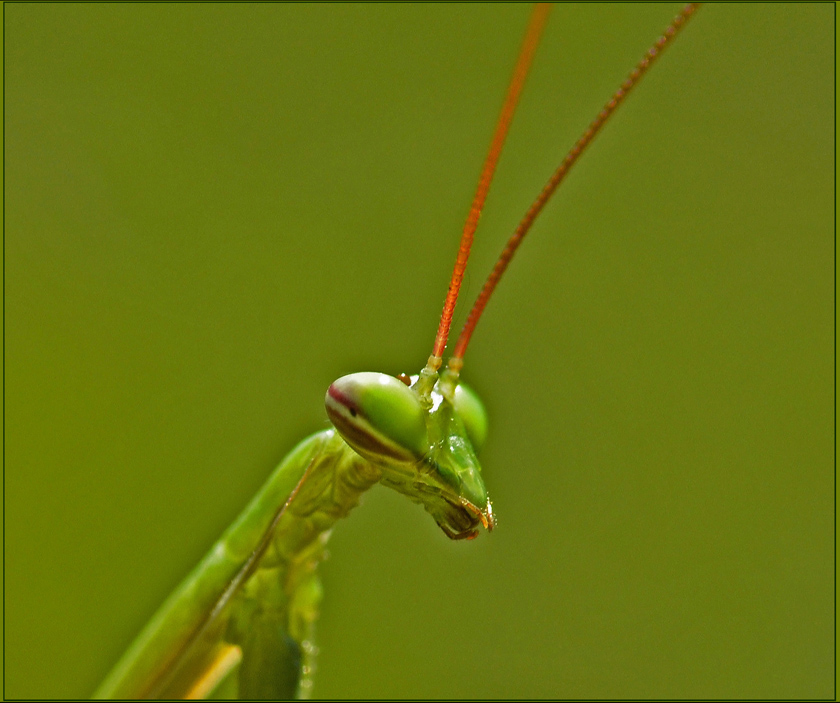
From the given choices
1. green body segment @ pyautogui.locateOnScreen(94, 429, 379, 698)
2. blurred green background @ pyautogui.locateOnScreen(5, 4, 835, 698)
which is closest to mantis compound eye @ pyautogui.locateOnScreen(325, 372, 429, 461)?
green body segment @ pyautogui.locateOnScreen(94, 429, 379, 698)

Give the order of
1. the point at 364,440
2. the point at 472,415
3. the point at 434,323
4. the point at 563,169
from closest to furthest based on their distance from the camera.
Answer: the point at 563,169 < the point at 364,440 < the point at 472,415 < the point at 434,323

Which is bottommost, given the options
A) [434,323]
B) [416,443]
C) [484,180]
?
[416,443]

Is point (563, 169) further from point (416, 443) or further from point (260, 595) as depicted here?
point (260, 595)

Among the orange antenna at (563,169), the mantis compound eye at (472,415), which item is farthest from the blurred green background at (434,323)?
the orange antenna at (563,169)

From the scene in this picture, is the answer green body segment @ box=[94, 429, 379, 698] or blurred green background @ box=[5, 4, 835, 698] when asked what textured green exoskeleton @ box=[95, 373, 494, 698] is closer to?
Answer: green body segment @ box=[94, 429, 379, 698]

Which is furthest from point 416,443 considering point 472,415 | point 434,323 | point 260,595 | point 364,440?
point 434,323

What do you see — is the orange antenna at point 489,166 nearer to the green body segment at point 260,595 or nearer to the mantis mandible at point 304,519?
the mantis mandible at point 304,519

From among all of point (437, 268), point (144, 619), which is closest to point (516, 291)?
point (437, 268)
